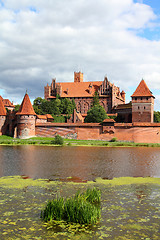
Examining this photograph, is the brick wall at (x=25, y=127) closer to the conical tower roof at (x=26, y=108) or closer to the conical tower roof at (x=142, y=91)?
the conical tower roof at (x=26, y=108)

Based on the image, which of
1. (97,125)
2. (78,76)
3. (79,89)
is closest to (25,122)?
(97,125)

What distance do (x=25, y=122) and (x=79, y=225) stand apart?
38514 millimetres

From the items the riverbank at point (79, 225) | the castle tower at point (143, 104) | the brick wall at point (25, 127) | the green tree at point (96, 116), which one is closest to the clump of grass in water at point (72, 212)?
the riverbank at point (79, 225)

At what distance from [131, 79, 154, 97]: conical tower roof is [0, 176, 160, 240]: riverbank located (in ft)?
126

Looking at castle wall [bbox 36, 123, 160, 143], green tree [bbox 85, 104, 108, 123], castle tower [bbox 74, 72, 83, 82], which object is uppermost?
castle tower [bbox 74, 72, 83, 82]

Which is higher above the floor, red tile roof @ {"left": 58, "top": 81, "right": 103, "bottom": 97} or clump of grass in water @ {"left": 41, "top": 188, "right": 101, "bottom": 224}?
red tile roof @ {"left": 58, "top": 81, "right": 103, "bottom": 97}

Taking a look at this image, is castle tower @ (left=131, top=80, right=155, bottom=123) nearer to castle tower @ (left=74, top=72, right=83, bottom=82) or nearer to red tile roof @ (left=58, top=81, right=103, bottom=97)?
red tile roof @ (left=58, top=81, right=103, bottom=97)

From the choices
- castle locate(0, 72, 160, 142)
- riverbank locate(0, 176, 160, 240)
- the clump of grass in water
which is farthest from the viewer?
castle locate(0, 72, 160, 142)

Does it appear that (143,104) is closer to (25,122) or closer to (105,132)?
(105,132)

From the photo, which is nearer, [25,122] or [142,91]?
[25,122]

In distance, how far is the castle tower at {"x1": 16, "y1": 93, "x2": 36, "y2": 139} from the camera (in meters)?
43.9

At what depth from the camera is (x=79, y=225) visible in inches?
265

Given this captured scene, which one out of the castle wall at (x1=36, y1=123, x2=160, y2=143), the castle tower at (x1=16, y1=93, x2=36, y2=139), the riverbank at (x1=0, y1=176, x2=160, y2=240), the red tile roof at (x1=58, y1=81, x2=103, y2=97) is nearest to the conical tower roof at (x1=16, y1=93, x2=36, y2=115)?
the castle tower at (x1=16, y1=93, x2=36, y2=139)

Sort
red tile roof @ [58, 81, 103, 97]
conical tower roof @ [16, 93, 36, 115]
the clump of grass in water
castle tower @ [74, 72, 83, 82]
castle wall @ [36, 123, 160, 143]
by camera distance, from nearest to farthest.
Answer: the clump of grass in water → castle wall @ [36, 123, 160, 143] → conical tower roof @ [16, 93, 36, 115] → red tile roof @ [58, 81, 103, 97] → castle tower @ [74, 72, 83, 82]
